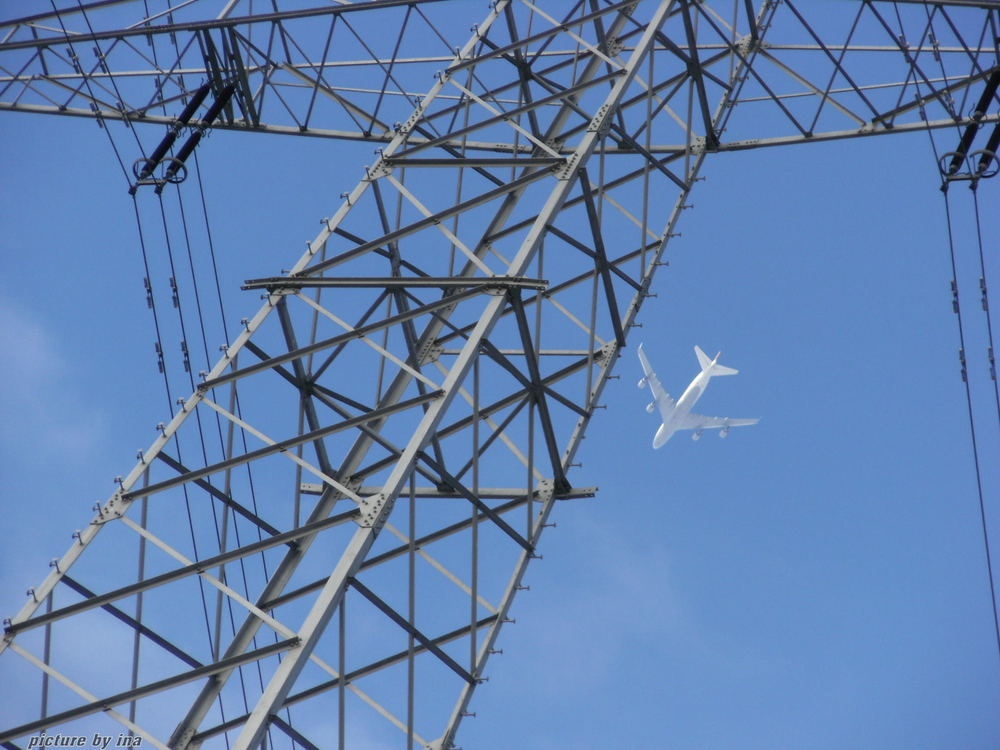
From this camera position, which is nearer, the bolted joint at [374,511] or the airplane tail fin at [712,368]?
the bolted joint at [374,511]

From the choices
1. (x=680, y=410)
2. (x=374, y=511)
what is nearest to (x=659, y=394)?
(x=680, y=410)

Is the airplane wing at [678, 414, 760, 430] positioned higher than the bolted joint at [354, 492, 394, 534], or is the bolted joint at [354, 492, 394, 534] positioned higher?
the airplane wing at [678, 414, 760, 430]

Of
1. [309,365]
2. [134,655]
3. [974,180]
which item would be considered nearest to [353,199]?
[309,365]

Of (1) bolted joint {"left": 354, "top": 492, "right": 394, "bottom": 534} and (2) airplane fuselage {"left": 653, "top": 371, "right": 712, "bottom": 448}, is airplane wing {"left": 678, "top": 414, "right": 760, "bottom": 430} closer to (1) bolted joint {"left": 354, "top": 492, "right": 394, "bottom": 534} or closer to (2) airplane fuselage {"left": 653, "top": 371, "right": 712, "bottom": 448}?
(2) airplane fuselage {"left": 653, "top": 371, "right": 712, "bottom": 448}

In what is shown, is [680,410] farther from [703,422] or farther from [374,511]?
[374,511]

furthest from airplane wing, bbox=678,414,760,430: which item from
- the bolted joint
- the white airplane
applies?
the bolted joint

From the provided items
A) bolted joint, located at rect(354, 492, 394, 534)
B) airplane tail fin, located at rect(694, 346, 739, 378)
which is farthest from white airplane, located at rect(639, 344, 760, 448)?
bolted joint, located at rect(354, 492, 394, 534)

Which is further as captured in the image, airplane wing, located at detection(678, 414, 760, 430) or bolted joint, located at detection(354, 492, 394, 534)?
airplane wing, located at detection(678, 414, 760, 430)

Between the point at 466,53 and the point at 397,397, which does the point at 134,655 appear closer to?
the point at 397,397

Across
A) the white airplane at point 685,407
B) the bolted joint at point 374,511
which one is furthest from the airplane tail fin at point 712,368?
the bolted joint at point 374,511

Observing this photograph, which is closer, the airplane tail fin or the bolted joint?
the bolted joint

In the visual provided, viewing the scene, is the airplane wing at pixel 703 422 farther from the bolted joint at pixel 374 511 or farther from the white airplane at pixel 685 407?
the bolted joint at pixel 374 511
